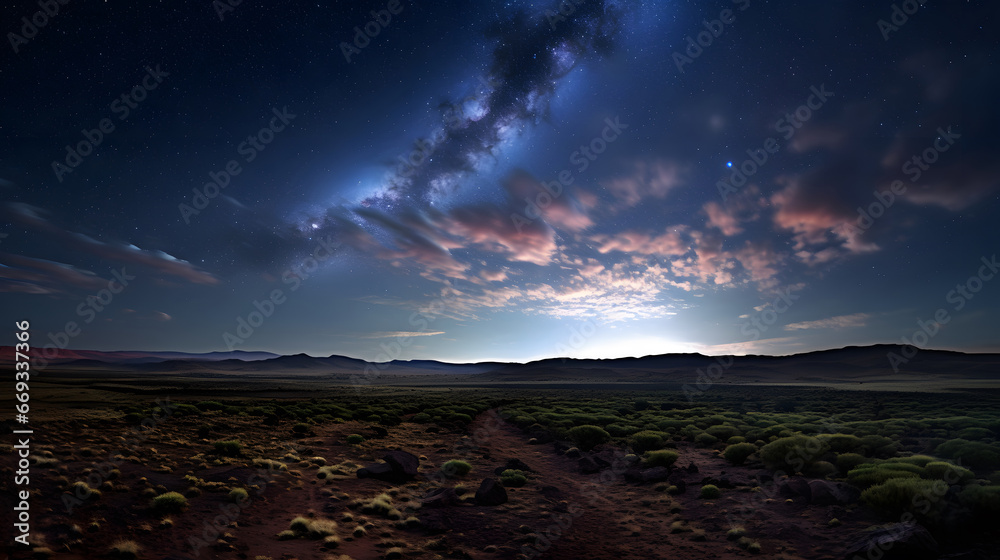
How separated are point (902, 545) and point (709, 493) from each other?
25.3 ft

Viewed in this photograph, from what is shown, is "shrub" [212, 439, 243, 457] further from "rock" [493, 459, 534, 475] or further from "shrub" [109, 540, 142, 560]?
"rock" [493, 459, 534, 475]

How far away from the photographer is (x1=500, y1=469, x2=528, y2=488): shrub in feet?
64.8

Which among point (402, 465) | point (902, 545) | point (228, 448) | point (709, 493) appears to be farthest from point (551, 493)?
point (228, 448)

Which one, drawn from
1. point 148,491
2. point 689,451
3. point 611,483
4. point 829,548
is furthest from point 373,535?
point 689,451

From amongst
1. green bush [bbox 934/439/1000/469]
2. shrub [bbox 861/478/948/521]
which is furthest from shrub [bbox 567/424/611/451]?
green bush [bbox 934/439/1000/469]

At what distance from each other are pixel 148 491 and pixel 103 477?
220 cm

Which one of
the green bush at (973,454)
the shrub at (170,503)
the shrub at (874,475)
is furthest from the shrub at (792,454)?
the shrub at (170,503)

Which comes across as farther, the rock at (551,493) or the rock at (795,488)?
the rock at (551,493)

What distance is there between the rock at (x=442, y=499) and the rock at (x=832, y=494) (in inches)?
545

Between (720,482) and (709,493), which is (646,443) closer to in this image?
(720,482)

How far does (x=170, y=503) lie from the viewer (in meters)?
13.3

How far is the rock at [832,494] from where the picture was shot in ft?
48.4

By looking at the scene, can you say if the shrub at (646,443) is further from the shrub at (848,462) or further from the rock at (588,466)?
the shrub at (848,462)

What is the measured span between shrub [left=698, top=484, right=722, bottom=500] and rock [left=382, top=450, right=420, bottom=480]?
13.4m
